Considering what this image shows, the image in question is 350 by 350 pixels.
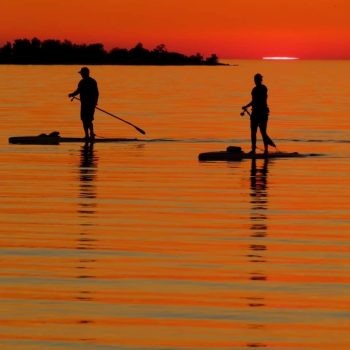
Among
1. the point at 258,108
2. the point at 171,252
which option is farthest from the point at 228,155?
the point at 171,252

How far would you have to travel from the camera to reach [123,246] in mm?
16859

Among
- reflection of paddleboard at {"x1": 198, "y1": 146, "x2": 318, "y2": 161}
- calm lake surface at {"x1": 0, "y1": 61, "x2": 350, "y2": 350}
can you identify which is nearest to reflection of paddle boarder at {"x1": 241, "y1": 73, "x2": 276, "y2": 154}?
reflection of paddleboard at {"x1": 198, "y1": 146, "x2": 318, "y2": 161}

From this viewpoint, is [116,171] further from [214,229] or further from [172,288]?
[172,288]

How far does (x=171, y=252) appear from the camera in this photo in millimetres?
16406

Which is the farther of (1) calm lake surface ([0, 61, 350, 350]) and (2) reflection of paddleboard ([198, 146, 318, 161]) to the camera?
(2) reflection of paddleboard ([198, 146, 318, 161])

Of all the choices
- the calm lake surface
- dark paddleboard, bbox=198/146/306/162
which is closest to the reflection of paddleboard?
dark paddleboard, bbox=198/146/306/162

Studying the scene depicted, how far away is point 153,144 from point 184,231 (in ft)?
62.0

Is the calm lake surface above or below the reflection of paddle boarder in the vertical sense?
below

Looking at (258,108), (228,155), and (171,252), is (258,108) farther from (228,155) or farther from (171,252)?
(171,252)

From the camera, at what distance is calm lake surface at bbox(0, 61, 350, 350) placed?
12.0 m

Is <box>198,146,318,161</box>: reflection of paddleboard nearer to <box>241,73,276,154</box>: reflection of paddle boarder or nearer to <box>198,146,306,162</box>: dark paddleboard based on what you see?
<box>198,146,306,162</box>: dark paddleboard

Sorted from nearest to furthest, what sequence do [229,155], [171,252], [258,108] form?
[171,252] < [229,155] < [258,108]

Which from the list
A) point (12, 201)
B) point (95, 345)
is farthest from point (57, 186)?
point (95, 345)

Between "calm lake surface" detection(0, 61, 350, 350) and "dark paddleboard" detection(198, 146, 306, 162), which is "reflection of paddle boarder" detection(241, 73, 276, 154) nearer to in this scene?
"dark paddleboard" detection(198, 146, 306, 162)
